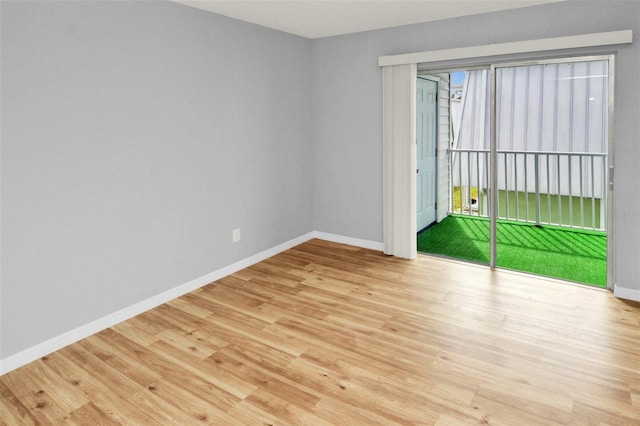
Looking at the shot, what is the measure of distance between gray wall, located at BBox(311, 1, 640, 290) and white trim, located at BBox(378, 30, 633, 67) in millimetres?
83

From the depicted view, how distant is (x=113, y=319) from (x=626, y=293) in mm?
3982

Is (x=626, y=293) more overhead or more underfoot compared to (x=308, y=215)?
more underfoot

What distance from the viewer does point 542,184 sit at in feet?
16.6

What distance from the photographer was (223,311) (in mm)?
3404

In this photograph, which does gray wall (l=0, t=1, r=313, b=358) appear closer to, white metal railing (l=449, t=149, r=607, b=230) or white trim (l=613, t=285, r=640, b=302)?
white metal railing (l=449, t=149, r=607, b=230)

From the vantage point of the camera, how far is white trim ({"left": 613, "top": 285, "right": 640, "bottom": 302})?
342cm

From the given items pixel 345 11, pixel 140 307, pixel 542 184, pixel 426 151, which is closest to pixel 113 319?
pixel 140 307

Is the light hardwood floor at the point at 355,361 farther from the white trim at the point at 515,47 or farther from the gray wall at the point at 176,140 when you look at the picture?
the white trim at the point at 515,47

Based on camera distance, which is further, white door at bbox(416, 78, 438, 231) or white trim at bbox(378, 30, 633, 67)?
→ white door at bbox(416, 78, 438, 231)

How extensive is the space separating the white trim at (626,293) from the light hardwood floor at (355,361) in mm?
78

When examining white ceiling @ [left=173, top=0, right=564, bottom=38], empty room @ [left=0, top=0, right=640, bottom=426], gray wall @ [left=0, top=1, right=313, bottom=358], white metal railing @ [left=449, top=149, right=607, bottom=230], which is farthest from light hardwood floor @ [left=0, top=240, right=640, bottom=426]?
white ceiling @ [left=173, top=0, right=564, bottom=38]

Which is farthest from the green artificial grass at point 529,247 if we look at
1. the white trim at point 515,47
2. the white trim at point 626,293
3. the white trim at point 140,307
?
the white trim at point 515,47

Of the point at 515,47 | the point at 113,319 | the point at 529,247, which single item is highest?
the point at 515,47

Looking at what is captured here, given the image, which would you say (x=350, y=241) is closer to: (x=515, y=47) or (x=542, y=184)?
(x=542, y=184)
